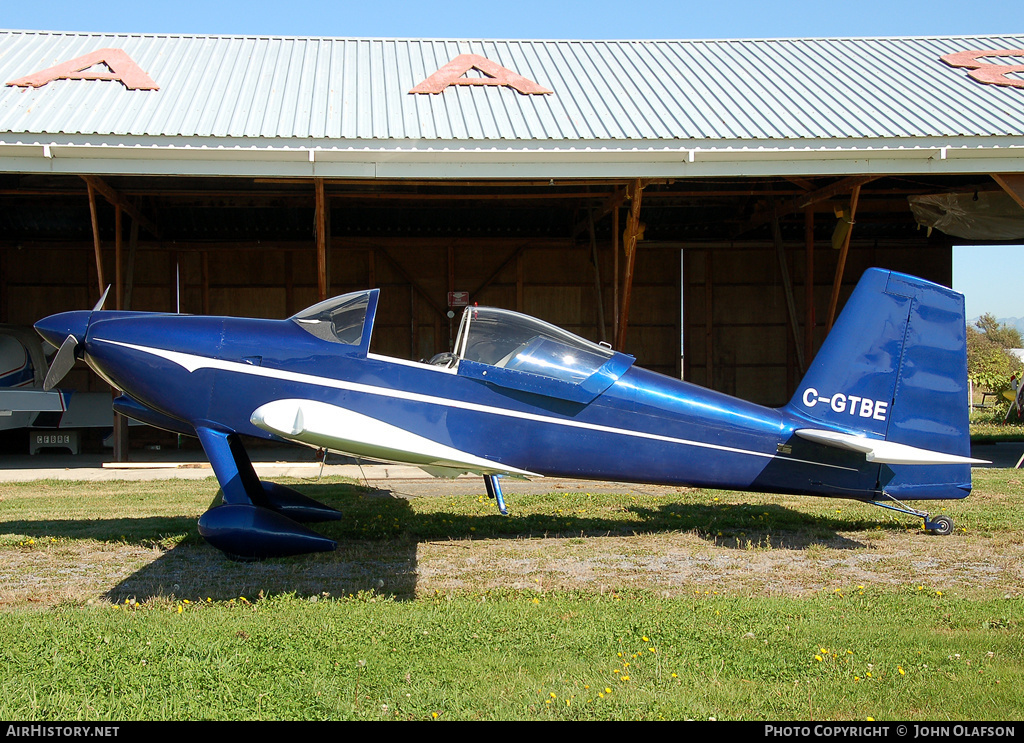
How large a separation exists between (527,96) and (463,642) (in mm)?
10620

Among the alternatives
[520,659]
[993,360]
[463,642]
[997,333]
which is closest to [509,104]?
[463,642]

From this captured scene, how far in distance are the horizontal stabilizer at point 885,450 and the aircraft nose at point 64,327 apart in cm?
568

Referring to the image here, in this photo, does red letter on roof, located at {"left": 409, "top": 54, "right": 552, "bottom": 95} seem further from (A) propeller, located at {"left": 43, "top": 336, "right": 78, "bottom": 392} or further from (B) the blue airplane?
(A) propeller, located at {"left": 43, "top": 336, "right": 78, "bottom": 392}

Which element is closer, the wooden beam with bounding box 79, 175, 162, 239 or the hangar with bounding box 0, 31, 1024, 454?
the hangar with bounding box 0, 31, 1024, 454

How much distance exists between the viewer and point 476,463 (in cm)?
575

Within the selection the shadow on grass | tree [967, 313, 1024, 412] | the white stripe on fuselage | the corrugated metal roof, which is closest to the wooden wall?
the corrugated metal roof

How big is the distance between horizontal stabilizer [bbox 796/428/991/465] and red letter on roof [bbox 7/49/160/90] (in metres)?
11.1

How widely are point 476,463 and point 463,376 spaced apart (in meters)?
0.78

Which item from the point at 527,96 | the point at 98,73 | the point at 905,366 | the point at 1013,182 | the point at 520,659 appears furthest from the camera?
the point at 527,96

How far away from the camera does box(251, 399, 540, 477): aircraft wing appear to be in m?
5.23

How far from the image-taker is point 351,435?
5.29 m

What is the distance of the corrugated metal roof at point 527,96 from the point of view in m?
11.1

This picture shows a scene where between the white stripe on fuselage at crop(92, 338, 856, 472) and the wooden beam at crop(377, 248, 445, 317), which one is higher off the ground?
the wooden beam at crop(377, 248, 445, 317)

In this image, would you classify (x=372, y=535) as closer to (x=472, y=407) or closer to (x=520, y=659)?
(x=472, y=407)
